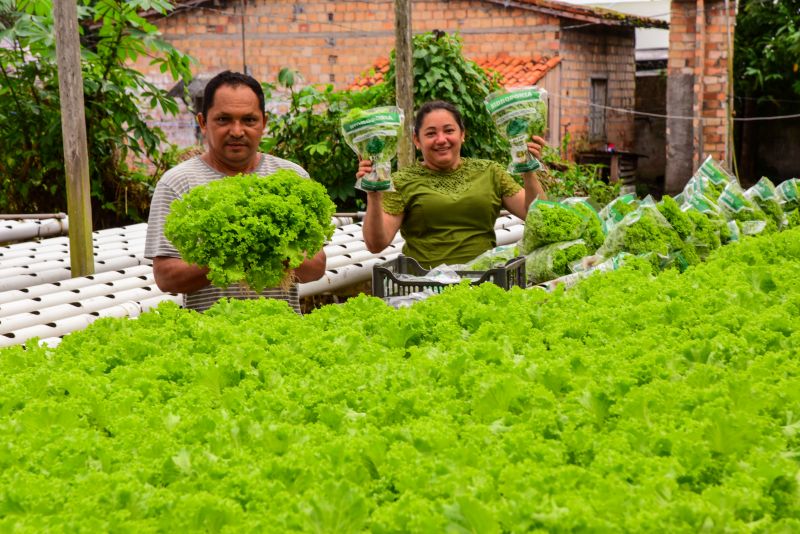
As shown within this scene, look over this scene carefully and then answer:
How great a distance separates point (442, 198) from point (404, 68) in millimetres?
4391

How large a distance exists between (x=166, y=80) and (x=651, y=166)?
9.42m

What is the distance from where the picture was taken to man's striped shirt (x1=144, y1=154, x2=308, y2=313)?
435 centimetres

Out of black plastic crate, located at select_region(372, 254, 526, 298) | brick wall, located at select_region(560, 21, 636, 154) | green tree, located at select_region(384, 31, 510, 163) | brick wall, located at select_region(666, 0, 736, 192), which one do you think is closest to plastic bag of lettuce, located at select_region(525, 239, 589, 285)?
black plastic crate, located at select_region(372, 254, 526, 298)

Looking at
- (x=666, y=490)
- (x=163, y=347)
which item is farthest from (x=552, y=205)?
(x=666, y=490)

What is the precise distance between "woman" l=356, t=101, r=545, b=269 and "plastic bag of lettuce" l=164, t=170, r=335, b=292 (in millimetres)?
1720

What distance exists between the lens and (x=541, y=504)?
199 cm

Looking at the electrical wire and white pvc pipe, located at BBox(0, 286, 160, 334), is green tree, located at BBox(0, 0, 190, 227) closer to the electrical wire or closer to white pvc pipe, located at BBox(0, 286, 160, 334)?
white pvc pipe, located at BBox(0, 286, 160, 334)

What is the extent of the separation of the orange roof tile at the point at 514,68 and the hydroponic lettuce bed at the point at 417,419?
1370 centimetres

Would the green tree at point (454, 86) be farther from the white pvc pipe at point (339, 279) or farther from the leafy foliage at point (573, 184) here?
the white pvc pipe at point (339, 279)

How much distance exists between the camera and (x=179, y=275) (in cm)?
420

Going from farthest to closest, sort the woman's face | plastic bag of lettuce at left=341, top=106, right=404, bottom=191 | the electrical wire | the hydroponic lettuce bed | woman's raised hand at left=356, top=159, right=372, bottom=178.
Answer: the electrical wire
the woman's face
woman's raised hand at left=356, top=159, right=372, bottom=178
plastic bag of lettuce at left=341, top=106, right=404, bottom=191
the hydroponic lettuce bed

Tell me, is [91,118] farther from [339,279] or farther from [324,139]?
[339,279]

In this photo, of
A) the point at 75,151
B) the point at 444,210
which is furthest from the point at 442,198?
the point at 75,151

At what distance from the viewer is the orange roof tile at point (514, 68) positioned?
17344 mm
